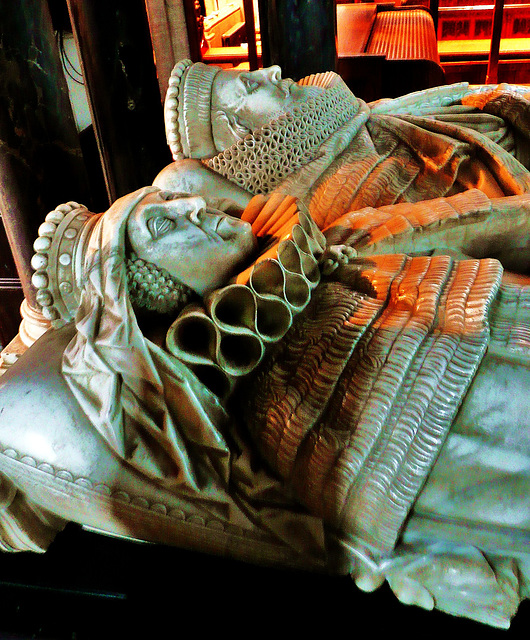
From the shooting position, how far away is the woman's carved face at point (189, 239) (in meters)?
1.44

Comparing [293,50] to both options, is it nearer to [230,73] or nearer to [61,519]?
Answer: [230,73]

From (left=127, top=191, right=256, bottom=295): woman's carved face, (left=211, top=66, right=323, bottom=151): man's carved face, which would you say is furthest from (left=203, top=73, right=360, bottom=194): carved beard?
(left=127, top=191, right=256, bottom=295): woman's carved face

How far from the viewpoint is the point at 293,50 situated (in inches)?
135

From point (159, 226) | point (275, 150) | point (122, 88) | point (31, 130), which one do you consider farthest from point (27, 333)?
point (159, 226)

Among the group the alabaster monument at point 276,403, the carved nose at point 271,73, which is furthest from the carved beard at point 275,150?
the alabaster monument at point 276,403

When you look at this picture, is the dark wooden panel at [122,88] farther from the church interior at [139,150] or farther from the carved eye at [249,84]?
the carved eye at [249,84]

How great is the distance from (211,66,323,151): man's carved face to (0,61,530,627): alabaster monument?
32.0 inches

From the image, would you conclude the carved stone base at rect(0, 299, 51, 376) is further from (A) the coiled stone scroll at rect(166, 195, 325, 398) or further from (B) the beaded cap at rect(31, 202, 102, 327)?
(A) the coiled stone scroll at rect(166, 195, 325, 398)

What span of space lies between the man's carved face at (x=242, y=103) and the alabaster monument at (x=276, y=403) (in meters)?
0.81

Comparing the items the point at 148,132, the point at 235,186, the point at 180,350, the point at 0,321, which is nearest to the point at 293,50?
the point at 148,132

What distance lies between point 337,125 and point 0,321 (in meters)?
2.46

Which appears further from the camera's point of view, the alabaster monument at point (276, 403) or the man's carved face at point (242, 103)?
the man's carved face at point (242, 103)

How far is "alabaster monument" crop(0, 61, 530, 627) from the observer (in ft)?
4.17

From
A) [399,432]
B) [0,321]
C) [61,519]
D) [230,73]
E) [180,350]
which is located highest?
[230,73]
